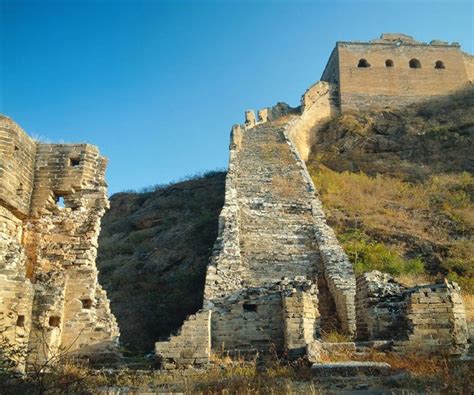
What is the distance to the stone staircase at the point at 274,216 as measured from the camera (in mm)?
14219

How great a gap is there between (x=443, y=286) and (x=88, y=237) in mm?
6918

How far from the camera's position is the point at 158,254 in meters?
18.6

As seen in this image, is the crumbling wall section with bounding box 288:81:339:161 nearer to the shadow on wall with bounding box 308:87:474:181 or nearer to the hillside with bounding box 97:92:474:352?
the shadow on wall with bounding box 308:87:474:181

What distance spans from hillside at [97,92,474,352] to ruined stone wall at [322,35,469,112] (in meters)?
1.56

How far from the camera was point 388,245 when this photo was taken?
671 inches

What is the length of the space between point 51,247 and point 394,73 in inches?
1201

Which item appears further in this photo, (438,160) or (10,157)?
(438,160)

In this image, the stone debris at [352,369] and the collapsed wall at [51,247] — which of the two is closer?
the stone debris at [352,369]

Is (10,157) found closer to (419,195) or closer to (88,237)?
(88,237)

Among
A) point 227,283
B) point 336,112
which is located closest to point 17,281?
point 227,283

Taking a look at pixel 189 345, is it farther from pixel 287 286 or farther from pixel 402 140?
pixel 402 140

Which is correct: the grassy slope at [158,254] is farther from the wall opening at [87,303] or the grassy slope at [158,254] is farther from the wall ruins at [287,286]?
the wall opening at [87,303]

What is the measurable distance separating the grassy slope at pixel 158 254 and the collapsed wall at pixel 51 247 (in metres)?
3.45

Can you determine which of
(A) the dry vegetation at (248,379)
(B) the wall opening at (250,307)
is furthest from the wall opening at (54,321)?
(B) the wall opening at (250,307)
